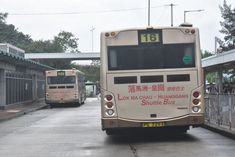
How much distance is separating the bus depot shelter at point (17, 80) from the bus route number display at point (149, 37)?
1897 centimetres

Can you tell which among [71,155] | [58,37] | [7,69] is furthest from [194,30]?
[58,37]

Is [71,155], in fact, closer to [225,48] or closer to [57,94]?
[57,94]

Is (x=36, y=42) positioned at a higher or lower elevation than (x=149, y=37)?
higher

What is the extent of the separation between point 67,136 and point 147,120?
→ 4151 mm

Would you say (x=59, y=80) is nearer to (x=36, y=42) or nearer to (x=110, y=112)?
(x=110, y=112)

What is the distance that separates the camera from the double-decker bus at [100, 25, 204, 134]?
15.8m

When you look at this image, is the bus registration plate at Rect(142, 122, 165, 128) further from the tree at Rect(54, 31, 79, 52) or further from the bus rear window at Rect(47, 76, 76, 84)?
the tree at Rect(54, 31, 79, 52)

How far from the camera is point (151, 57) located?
16.1 meters

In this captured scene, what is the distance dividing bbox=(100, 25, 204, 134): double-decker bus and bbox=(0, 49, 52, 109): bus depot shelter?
18856 millimetres

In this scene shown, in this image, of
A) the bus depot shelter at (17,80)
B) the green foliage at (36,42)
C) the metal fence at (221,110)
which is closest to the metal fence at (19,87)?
the bus depot shelter at (17,80)

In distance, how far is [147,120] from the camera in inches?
623

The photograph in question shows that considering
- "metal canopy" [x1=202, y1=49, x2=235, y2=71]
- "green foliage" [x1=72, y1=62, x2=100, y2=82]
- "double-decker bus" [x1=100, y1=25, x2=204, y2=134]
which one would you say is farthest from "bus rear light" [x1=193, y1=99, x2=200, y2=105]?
"green foliage" [x1=72, y1=62, x2=100, y2=82]

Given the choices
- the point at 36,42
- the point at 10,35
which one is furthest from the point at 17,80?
the point at 10,35

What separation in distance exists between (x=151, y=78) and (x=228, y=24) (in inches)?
2108
